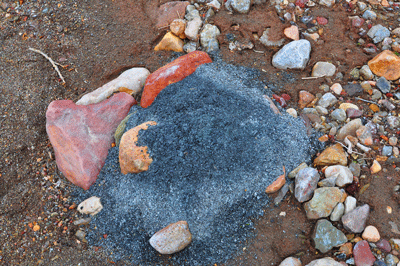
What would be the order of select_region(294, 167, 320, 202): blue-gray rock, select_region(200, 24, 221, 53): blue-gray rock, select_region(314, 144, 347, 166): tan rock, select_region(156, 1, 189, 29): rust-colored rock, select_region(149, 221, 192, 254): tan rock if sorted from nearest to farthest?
1. select_region(149, 221, 192, 254): tan rock
2. select_region(294, 167, 320, 202): blue-gray rock
3. select_region(314, 144, 347, 166): tan rock
4. select_region(200, 24, 221, 53): blue-gray rock
5. select_region(156, 1, 189, 29): rust-colored rock

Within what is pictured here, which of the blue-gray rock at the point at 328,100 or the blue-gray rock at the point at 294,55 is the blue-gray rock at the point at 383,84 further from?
the blue-gray rock at the point at 294,55

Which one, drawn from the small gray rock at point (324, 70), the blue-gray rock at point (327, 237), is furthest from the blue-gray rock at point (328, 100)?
the blue-gray rock at point (327, 237)

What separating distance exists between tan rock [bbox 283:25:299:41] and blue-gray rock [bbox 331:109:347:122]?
1.06 meters

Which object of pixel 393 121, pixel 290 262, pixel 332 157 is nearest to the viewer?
pixel 290 262

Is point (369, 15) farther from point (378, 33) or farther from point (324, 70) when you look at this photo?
point (324, 70)

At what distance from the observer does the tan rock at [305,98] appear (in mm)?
3187

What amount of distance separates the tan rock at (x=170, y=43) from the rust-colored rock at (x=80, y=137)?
1.17 metres

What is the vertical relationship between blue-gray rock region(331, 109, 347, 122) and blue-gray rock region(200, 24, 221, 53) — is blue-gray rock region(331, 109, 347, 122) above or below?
below

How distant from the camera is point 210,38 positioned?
3.69 m

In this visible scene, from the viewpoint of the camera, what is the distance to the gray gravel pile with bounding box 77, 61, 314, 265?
2.54 metres

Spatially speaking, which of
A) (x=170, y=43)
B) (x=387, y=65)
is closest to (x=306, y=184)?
(x=387, y=65)

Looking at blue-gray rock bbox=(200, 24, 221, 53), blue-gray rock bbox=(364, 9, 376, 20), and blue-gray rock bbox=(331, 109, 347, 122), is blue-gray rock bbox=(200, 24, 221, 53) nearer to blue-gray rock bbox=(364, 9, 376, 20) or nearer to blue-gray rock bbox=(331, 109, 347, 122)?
blue-gray rock bbox=(331, 109, 347, 122)

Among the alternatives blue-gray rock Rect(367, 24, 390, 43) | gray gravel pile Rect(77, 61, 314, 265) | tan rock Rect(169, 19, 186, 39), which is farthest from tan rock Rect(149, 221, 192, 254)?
blue-gray rock Rect(367, 24, 390, 43)

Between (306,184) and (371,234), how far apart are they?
0.59m
